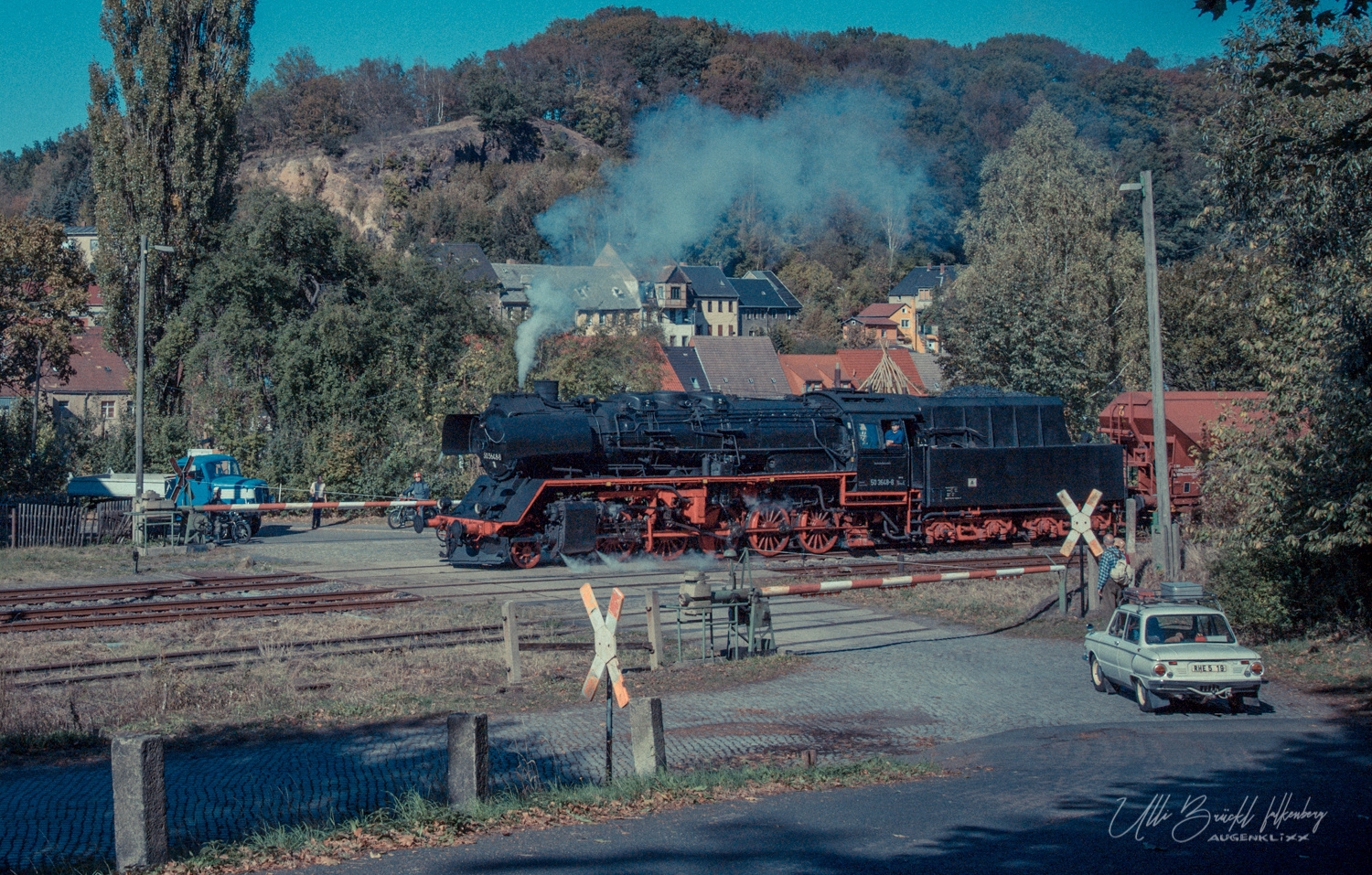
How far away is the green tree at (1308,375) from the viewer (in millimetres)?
13938

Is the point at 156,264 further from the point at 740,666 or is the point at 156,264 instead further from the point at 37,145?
the point at 37,145

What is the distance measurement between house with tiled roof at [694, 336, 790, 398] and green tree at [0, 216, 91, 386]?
36.9 meters

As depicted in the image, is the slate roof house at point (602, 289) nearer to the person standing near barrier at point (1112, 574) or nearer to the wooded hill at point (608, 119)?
the wooded hill at point (608, 119)

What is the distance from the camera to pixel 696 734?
33.8ft

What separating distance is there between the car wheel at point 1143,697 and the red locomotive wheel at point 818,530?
12801mm

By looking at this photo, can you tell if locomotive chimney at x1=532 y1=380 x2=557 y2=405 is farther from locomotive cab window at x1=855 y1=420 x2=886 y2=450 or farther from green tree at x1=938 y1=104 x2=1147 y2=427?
green tree at x1=938 y1=104 x2=1147 y2=427

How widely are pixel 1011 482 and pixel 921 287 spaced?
269 feet

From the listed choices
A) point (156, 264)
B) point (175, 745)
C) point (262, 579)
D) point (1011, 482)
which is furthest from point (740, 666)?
point (156, 264)

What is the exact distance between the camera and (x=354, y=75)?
13850cm

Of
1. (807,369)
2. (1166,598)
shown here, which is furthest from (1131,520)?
(807,369)

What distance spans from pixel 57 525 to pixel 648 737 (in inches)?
963

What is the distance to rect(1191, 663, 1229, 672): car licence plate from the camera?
11250 millimetres

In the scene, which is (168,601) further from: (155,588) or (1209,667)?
(1209,667)

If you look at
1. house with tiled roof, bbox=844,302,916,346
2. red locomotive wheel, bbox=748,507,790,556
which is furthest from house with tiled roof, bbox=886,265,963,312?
red locomotive wheel, bbox=748,507,790,556
